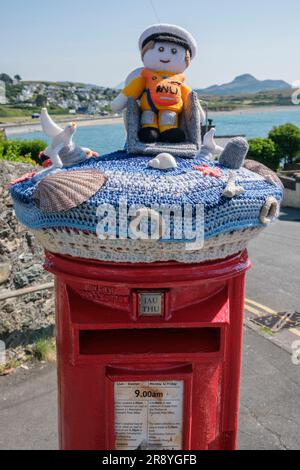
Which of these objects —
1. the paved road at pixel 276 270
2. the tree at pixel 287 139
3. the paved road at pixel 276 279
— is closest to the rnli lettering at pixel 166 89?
the paved road at pixel 276 279

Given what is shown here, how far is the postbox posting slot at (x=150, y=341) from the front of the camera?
185 cm

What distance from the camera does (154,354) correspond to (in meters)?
1.84

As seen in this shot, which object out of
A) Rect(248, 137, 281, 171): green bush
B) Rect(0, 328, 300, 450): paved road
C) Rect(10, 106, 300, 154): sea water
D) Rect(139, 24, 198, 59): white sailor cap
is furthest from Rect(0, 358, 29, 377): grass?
Rect(248, 137, 281, 171): green bush

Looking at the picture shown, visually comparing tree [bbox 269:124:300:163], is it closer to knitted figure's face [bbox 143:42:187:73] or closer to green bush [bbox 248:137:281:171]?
green bush [bbox 248:137:281:171]

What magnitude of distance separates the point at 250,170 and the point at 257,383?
3.24m

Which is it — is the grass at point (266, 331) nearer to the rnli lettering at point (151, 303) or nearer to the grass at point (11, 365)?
the grass at point (11, 365)

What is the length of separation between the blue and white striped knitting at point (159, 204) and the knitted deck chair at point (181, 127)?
0.52 ft

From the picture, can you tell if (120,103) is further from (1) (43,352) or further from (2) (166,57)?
(1) (43,352)

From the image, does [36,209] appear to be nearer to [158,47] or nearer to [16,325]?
[158,47]

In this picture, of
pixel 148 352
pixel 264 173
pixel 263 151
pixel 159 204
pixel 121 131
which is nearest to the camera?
pixel 159 204

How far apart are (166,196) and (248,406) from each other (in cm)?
334

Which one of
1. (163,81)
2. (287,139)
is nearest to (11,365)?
(163,81)

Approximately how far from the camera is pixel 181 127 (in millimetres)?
2123

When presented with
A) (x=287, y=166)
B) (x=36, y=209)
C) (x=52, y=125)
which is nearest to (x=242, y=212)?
(x=36, y=209)
